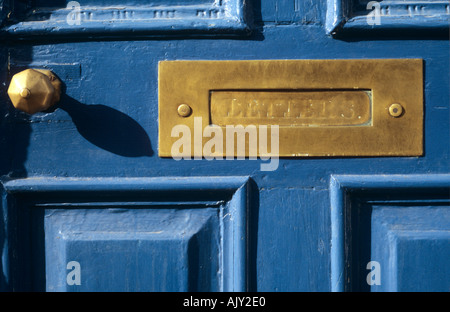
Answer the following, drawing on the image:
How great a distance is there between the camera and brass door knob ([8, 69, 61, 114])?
59 centimetres

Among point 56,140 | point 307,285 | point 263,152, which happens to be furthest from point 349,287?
point 56,140

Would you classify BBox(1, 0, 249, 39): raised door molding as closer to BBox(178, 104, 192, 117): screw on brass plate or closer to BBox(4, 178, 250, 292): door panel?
BBox(178, 104, 192, 117): screw on brass plate

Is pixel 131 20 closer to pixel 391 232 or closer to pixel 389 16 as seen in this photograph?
pixel 389 16

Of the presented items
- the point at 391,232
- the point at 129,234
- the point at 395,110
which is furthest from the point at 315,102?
the point at 129,234

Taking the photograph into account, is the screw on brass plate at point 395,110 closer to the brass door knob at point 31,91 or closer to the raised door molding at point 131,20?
the raised door molding at point 131,20

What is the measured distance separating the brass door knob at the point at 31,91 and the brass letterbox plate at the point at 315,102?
0.59 feet

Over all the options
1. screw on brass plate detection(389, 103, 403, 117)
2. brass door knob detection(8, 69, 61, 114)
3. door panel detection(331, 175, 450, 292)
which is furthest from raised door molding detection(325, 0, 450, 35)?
brass door knob detection(8, 69, 61, 114)

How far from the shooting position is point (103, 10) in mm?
668

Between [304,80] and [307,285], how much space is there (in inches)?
11.9

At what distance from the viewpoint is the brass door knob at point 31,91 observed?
59 cm

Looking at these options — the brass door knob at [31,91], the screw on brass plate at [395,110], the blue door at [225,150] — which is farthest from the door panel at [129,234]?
the screw on brass plate at [395,110]

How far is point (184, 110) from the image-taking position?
65 cm

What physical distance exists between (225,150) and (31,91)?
0.90 feet
